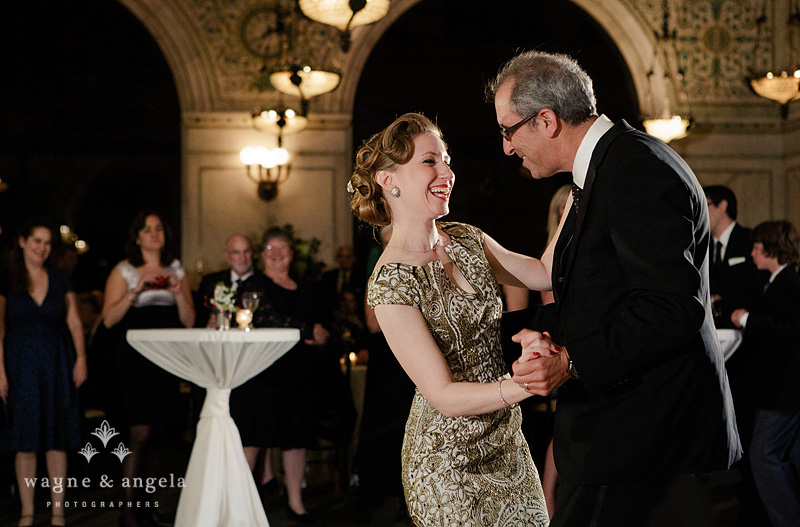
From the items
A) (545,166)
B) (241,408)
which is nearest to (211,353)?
(241,408)

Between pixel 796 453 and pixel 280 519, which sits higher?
pixel 796 453

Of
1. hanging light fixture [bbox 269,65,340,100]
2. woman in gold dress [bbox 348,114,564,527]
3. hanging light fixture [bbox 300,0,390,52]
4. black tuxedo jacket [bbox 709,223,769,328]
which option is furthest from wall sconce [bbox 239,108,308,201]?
woman in gold dress [bbox 348,114,564,527]

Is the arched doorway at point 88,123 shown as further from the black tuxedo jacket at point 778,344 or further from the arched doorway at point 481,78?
the black tuxedo jacket at point 778,344

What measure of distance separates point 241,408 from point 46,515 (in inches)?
51.2

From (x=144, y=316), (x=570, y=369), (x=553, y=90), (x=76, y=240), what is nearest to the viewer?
(x=570, y=369)

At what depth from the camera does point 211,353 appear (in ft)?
13.9

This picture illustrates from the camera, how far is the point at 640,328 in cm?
153

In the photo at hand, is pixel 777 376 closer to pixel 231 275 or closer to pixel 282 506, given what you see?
pixel 282 506

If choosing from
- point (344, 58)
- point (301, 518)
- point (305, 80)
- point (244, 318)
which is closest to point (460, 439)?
point (244, 318)

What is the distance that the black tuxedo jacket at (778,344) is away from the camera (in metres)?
4.20

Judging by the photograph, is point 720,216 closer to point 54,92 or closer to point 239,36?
point 239,36

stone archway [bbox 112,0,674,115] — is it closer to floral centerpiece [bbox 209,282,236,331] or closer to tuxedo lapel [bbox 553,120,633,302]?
floral centerpiece [bbox 209,282,236,331]

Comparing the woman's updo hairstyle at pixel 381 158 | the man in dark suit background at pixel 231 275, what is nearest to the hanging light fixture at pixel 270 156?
the man in dark suit background at pixel 231 275

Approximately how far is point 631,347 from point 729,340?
2.91 metres
